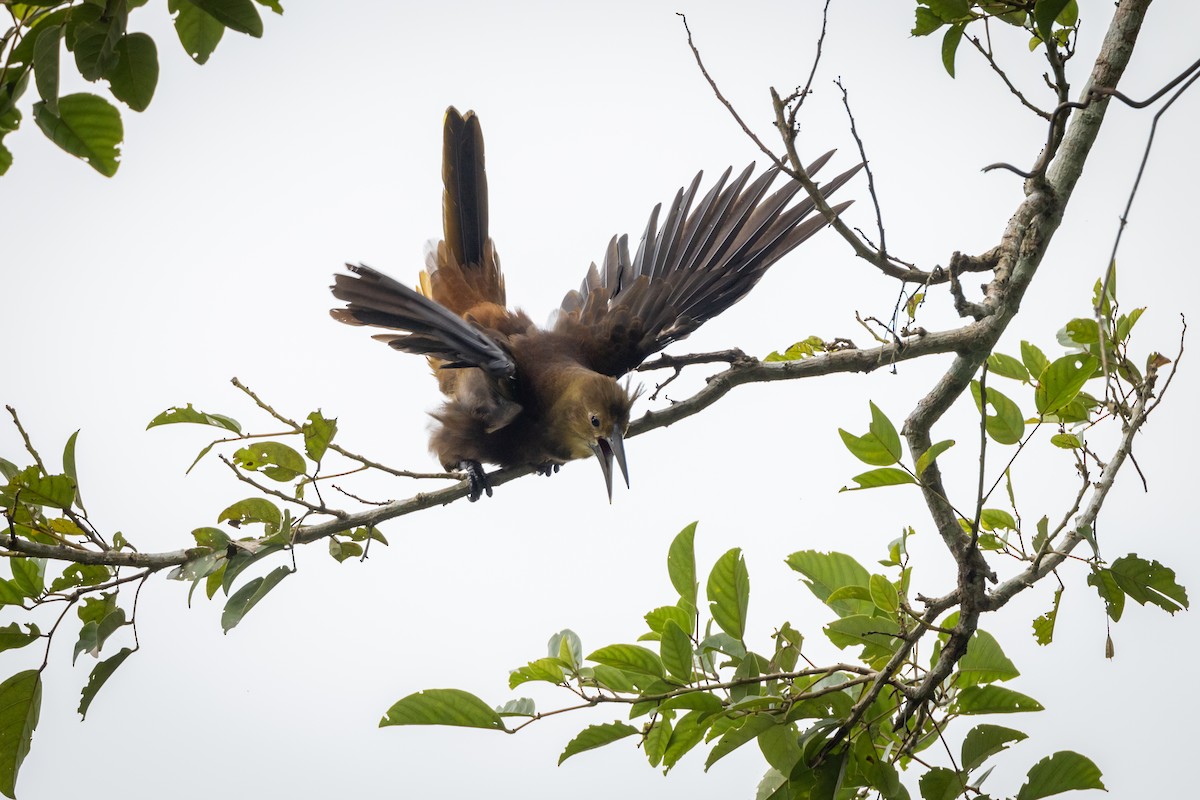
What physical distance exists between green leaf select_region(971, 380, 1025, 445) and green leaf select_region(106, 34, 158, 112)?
5.64ft

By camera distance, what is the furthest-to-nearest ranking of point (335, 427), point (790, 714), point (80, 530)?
point (335, 427)
point (80, 530)
point (790, 714)

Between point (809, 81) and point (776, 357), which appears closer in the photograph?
point (809, 81)

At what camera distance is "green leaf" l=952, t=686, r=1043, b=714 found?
1.98m

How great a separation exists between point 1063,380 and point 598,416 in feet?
5.69

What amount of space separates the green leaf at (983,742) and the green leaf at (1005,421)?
23.8 inches

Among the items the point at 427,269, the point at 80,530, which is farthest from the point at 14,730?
the point at 427,269

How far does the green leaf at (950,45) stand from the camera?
2439mm

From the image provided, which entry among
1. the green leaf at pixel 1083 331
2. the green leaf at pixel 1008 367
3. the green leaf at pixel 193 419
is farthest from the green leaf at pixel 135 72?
the green leaf at pixel 1083 331

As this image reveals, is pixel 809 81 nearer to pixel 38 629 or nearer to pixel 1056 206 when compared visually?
A: pixel 1056 206

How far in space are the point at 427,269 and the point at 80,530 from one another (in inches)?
90.0

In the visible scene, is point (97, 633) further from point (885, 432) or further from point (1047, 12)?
point (1047, 12)

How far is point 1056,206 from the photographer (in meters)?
2.62

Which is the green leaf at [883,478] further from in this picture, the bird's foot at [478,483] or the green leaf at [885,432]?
the bird's foot at [478,483]

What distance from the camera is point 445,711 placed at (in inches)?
77.0
